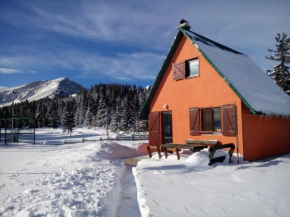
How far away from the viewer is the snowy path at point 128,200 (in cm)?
515

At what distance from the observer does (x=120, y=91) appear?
120m

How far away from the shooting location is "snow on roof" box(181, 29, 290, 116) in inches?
387

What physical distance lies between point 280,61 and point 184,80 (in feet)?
65.7

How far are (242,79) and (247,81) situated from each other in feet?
1.50

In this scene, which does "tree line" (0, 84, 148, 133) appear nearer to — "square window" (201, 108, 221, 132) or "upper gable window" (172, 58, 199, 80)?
"upper gable window" (172, 58, 199, 80)

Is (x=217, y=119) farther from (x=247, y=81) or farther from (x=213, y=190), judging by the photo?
(x=213, y=190)

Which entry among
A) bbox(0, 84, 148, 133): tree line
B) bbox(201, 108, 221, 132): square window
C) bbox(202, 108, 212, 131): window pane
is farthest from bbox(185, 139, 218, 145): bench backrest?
bbox(0, 84, 148, 133): tree line

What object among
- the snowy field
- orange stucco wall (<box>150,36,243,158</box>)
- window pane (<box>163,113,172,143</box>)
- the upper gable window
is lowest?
the snowy field

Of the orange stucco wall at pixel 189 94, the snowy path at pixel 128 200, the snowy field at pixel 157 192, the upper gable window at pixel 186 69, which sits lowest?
the snowy path at pixel 128 200

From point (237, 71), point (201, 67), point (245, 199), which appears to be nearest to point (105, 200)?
point (245, 199)

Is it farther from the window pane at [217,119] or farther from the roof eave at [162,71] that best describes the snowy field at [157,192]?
the roof eave at [162,71]

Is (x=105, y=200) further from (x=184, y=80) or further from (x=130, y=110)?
(x=130, y=110)

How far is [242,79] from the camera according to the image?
11203mm

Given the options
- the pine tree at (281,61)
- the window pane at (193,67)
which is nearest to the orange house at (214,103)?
the window pane at (193,67)
